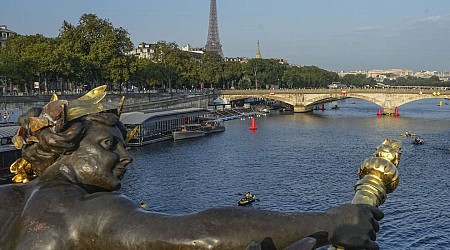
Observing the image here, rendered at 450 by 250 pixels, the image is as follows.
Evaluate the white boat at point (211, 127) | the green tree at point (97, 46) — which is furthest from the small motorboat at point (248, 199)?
the green tree at point (97, 46)

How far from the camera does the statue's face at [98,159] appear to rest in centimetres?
232

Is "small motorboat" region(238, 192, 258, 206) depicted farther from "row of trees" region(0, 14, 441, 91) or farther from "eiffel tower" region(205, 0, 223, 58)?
"eiffel tower" region(205, 0, 223, 58)

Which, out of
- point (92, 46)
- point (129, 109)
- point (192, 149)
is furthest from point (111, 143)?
point (92, 46)

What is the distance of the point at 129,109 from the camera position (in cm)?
5828

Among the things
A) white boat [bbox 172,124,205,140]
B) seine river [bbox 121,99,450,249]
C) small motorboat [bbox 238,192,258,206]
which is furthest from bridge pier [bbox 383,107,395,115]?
small motorboat [bbox 238,192,258,206]

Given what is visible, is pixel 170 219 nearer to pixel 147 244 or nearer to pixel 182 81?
pixel 147 244

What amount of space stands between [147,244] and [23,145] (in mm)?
925

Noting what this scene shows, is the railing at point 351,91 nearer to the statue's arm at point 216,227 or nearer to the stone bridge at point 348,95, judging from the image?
the stone bridge at point 348,95

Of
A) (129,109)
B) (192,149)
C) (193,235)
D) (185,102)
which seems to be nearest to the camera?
(193,235)

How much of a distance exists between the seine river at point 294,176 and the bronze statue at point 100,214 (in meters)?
19.0

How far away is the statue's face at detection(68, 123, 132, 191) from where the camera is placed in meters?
2.32

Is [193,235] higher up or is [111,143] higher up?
[111,143]

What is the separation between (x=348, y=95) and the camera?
284ft

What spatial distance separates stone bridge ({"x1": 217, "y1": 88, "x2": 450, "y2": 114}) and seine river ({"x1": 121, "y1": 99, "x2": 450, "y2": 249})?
26386 mm
